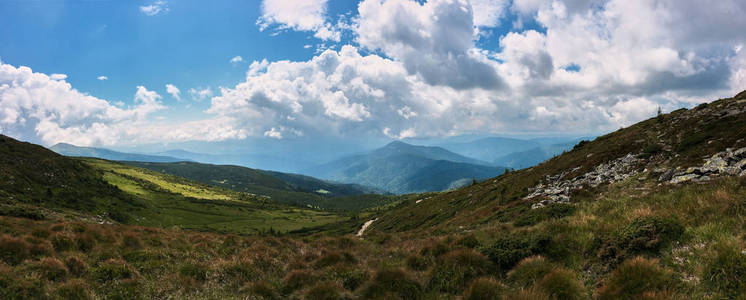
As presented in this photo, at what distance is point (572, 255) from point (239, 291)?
1054 cm

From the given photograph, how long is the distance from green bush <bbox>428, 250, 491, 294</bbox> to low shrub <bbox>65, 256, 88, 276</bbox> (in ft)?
38.6

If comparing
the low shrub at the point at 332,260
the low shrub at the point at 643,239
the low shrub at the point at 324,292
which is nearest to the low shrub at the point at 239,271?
the low shrub at the point at 332,260

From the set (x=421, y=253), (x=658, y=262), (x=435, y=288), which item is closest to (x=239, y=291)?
(x=435, y=288)

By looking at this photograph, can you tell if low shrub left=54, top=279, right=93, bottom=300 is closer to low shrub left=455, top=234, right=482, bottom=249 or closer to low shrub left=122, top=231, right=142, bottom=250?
low shrub left=122, top=231, right=142, bottom=250

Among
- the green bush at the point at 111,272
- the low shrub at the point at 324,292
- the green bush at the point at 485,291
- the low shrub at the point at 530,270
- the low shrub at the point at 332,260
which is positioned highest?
the low shrub at the point at 530,270

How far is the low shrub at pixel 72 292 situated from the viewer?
7.22 m

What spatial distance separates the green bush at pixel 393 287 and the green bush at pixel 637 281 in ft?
14.4

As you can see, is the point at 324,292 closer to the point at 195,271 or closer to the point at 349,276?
the point at 349,276

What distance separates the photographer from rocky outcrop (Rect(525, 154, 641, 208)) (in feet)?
71.6

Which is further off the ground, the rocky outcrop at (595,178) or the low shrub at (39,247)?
the rocky outcrop at (595,178)

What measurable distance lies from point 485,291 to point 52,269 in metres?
13.4

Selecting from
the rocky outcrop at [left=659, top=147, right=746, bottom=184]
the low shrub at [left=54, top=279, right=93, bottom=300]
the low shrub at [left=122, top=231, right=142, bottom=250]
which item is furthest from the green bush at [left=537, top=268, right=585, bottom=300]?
the low shrub at [left=122, top=231, right=142, bottom=250]

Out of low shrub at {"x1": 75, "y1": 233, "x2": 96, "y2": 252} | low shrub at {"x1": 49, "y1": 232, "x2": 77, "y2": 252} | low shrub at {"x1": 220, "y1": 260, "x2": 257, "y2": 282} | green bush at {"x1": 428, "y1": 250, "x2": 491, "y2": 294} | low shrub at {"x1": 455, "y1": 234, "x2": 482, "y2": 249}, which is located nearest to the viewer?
green bush at {"x1": 428, "y1": 250, "x2": 491, "y2": 294}

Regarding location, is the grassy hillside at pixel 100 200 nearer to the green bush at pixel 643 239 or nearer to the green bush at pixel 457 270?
the green bush at pixel 457 270
